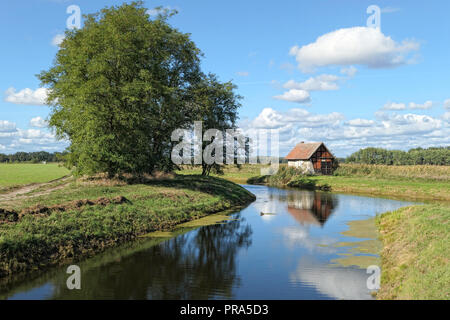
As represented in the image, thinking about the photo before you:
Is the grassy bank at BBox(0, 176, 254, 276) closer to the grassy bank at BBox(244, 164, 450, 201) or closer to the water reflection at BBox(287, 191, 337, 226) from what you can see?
the water reflection at BBox(287, 191, 337, 226)

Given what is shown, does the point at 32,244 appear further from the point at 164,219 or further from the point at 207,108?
the point at 207,108

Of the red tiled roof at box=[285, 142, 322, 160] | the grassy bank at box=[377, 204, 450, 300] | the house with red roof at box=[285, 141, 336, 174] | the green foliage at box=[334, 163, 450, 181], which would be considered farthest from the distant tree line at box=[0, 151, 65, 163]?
the grassy bank at box=[377, 204, 450, 300]

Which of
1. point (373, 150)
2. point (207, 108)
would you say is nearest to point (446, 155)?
point (373, 150)

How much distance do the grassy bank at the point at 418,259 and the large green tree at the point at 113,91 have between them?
64.8 feet

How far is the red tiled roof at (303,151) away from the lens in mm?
69619

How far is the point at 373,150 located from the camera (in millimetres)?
104375

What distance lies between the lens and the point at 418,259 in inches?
462

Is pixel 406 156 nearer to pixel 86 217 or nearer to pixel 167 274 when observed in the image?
pixel 86 217

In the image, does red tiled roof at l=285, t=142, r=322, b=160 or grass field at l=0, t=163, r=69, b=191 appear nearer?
grass field at l=0, t=163, r=69, b=191

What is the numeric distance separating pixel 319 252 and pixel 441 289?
750cm

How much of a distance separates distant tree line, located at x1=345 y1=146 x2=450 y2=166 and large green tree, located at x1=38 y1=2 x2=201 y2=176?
81693mm

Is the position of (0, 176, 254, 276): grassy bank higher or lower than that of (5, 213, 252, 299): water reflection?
higher

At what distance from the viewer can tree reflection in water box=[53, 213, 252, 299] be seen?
10984 millimetres
